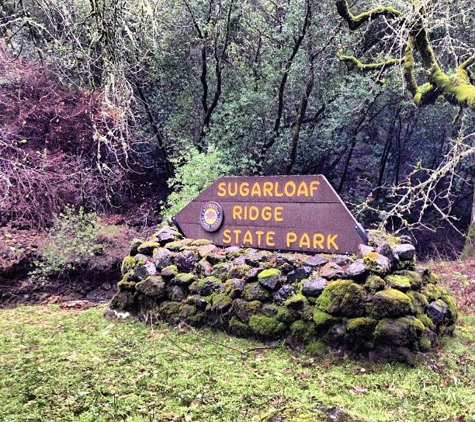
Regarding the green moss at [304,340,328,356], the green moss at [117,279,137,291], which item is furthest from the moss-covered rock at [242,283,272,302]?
the green moss at [117,279,137,291]

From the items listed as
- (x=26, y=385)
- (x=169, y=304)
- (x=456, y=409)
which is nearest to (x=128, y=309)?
(x=169, y=304)

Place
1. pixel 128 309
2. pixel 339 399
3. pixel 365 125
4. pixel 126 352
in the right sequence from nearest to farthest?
pixel 339 399 < pixel 126 352 < pixel 128 309 < pixel 365 125

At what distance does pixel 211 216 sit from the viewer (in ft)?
17.1

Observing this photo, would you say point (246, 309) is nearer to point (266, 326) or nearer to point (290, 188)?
point (266, 326)

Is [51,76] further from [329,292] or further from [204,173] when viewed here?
[329,292]

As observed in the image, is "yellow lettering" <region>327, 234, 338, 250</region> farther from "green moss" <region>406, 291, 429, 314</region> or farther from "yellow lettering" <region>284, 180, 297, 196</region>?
"green moss" <region>406, 291, 429, 314</region>

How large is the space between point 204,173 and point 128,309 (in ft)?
10.4

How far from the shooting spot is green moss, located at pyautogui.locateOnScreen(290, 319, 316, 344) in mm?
3828

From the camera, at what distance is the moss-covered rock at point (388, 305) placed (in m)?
3.62

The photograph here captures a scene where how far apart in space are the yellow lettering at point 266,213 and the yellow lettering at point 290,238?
293mm

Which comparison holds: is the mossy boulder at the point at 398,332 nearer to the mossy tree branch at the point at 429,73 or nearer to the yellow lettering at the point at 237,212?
the yellow lettering at the point at 237,212

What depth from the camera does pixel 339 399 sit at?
2.93 meters

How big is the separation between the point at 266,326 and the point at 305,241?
1022 mm

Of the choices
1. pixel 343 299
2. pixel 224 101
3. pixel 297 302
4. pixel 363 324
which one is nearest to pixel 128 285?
pixel 297 302
